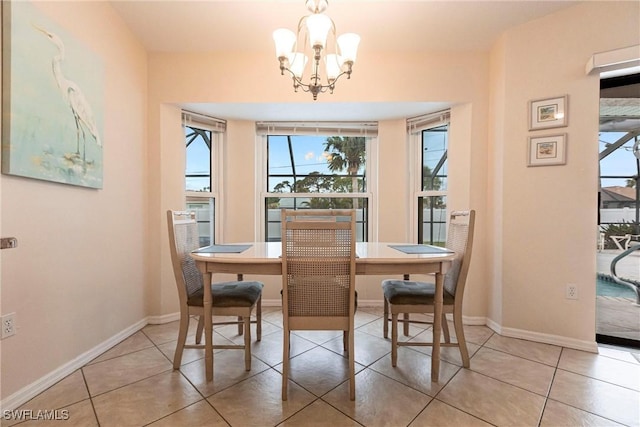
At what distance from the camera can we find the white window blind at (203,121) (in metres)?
2.75

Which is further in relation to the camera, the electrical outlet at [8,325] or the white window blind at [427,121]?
the white window blind at [427,121]

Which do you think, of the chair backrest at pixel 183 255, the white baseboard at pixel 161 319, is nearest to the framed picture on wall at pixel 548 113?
the chair backrest at pixel 183 255

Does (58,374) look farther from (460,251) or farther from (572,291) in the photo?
(572,291)

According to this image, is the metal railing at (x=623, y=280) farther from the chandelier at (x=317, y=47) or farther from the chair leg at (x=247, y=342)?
the chair leg at (x=247, y=342)

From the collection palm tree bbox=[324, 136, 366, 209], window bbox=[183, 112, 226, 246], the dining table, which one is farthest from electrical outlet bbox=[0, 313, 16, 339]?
palm tree bbox=[324, 136, 366, 209]

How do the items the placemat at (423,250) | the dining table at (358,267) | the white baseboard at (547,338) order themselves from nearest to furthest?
the dining table at (358,267)
the placemat at (423,250)
the white baseboard at (547,338)

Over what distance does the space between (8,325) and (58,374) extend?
0.47 metres

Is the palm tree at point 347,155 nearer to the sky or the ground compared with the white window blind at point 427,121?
nearer to the ground

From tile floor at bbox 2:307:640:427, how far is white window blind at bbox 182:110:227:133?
2056 millimetres

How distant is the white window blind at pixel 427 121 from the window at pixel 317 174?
0.50 metres

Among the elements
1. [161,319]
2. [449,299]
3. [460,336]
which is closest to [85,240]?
[161,319]

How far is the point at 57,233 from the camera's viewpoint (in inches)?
64.5

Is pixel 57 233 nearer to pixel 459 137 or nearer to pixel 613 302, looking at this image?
pixel 459 137

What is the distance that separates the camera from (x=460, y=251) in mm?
1854
